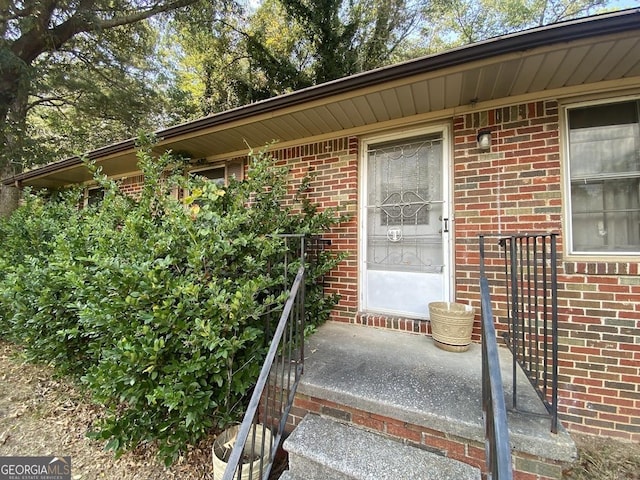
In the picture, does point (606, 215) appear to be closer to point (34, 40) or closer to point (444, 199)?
point (444, 199)

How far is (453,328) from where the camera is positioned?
2301mm

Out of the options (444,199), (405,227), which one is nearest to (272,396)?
(405,227)

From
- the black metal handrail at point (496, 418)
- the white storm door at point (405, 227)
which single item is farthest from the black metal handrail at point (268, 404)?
the white storm door at point (405, 227)

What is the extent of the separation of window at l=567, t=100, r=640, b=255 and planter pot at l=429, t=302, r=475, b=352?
995 mm

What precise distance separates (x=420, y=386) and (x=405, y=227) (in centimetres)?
155

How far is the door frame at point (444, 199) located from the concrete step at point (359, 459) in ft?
4.64

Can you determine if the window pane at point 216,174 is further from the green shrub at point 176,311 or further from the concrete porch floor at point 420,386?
the concrete porch floor at point 420,386

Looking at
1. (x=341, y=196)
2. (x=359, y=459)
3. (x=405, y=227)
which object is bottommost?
(x=359, y=459)

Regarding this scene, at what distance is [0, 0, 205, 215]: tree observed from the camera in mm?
4715

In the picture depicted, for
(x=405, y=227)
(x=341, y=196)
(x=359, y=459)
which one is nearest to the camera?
(x=359, y=459)

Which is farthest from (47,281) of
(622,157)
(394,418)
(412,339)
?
(622,157)

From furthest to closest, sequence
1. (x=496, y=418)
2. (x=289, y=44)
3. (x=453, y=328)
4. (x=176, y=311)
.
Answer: (x=289, y=44)
(x=453, y=328)
(x=176, y=311)
(x=496, y=418)

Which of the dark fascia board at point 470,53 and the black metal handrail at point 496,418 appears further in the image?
the dark fascia board at point 470,53

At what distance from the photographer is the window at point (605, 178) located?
2.15 meters
